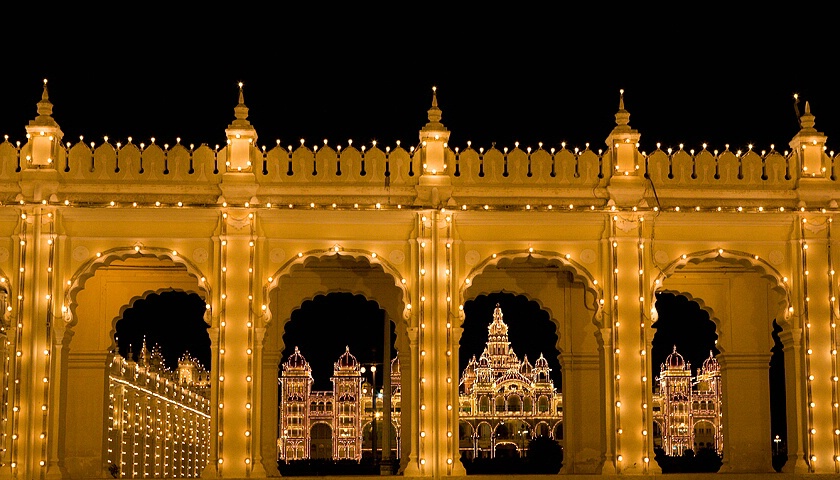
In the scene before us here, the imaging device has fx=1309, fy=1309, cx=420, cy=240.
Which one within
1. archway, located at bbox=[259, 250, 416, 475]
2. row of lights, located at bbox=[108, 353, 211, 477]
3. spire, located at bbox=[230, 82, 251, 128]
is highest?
spire, located at bbox=[230, 82, 251, 128]

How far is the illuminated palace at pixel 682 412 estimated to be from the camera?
99438 millimetres

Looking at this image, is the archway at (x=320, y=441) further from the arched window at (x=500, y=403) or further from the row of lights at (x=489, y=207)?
the row of lights at (x=489, y=207)

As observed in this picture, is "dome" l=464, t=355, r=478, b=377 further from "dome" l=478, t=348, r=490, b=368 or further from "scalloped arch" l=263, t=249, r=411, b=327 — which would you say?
"scalloped arch" l=263, t=249, r=411, b=327

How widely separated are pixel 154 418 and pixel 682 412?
60.4 meters

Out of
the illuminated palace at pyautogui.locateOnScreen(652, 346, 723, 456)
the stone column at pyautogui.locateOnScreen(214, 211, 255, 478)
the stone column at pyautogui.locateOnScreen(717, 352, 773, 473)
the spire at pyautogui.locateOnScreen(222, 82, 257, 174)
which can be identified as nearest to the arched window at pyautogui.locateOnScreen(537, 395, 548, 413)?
the illuminated palace at pyautogui.locateOnScreen(652, 346, 723, 456)

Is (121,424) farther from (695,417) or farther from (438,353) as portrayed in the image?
(695,417)

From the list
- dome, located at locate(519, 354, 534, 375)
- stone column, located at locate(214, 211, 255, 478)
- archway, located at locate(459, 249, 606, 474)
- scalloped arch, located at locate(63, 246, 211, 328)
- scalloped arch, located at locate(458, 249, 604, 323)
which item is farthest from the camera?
dome, located at locate(519, 354, 534, 375)

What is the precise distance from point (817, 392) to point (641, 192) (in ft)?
16.2

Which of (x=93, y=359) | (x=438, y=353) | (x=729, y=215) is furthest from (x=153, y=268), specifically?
(x=729, y=215)

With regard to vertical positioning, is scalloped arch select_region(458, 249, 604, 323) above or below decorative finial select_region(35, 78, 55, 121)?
below

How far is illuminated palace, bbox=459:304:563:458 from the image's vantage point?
399 feet

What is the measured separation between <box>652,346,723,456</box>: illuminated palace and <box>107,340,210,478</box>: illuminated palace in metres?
41.4

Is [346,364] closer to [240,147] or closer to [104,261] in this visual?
[104,261]

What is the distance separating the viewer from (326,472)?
38.7m
